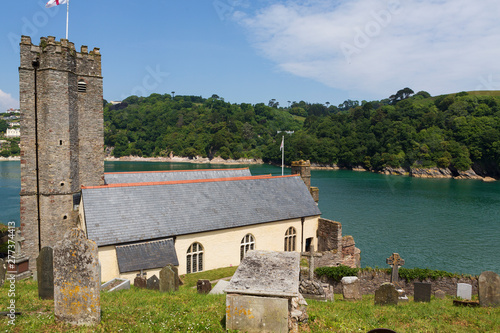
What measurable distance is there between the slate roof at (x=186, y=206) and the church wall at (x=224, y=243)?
51 centimetres

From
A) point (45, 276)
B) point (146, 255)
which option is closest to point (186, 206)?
point (146, 255)

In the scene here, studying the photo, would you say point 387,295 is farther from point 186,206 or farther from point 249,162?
point 249,162

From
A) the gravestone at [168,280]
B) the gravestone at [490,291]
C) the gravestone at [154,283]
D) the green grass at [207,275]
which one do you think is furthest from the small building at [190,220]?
the gravestone at [490,291]

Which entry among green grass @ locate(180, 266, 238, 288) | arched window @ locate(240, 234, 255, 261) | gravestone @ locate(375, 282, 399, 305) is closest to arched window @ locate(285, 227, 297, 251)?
arched window @ locate(240, 234, 255, 261)

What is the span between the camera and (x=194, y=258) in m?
22.5

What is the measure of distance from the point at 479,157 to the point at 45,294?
424 feet

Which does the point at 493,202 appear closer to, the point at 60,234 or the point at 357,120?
the point at 60,234

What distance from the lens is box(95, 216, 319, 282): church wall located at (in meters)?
19.3

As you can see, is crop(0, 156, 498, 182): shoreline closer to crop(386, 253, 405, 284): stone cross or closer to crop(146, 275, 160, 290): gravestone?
crop(386, 253, 405, 284): stone cross

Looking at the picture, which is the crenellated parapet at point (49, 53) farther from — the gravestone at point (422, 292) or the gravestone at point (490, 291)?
the gravestone at point (490, 291)

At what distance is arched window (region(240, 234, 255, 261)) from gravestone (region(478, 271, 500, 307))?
14439mm

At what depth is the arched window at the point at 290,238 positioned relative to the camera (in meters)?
26.9

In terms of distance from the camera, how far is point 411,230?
147 ft

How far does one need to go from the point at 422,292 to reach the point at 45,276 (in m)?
16.0
